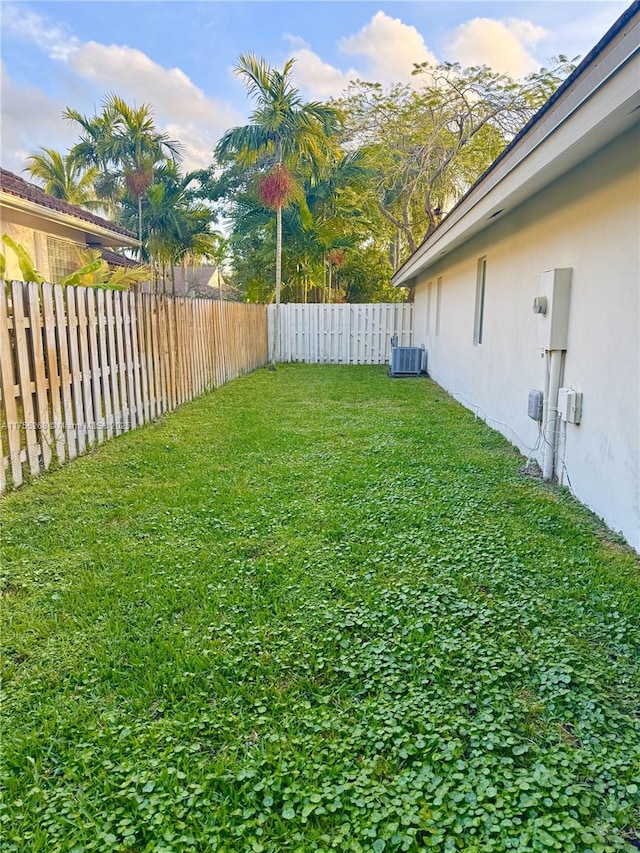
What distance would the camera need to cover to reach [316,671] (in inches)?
80.8

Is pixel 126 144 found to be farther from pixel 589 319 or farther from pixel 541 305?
pixel 589 319

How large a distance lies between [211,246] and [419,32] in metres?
11.2

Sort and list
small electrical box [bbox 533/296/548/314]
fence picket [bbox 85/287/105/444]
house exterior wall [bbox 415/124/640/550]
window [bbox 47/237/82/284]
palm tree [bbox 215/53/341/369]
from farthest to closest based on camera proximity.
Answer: window [bbox 47/237/82/284] < palm tree [bbox 215/53/341/369] < fence picket [bbox 85/287/105/444] < small electrical box [bbox 533/296/548/314] < house exterior wall [bbox 415/124/640/550]

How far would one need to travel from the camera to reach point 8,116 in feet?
27.3

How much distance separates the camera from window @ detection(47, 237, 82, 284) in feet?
36.6

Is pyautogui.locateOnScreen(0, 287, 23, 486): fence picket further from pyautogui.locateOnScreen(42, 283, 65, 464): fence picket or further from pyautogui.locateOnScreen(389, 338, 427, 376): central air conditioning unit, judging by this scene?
pyautogui.locateOnScreen(389, 338, 427, 376): central air conditioning unit

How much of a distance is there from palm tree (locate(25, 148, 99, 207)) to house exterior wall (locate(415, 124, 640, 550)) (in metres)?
18.1

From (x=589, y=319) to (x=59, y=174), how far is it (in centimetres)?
2131

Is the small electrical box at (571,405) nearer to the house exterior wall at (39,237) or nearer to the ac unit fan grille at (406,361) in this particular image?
the ac unit fan grille at (406,361)

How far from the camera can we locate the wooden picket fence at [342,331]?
15.1 meters

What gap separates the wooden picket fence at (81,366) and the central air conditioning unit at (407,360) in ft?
17.6

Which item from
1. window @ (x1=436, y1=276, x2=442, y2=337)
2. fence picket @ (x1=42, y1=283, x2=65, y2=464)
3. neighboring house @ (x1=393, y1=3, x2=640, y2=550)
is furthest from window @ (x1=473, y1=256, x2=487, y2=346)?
fence picket @ (x1=42, y1=283, x2=65, y2=464)

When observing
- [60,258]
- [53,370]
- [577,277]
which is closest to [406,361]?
[577,277]

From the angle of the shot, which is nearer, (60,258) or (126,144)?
(60,258)
